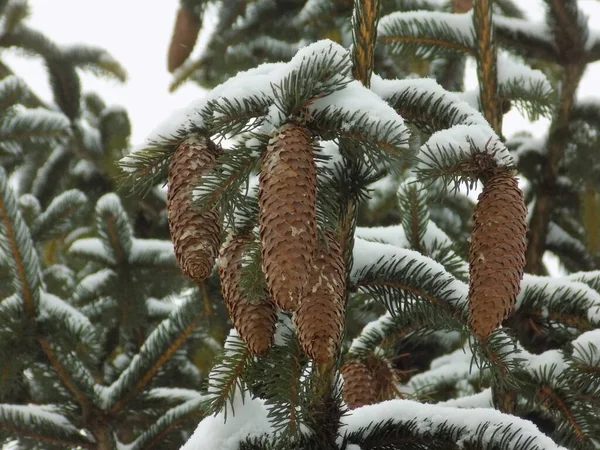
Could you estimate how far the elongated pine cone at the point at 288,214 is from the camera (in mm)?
1121

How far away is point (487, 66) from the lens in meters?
2.29

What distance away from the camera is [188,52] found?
4273 mm

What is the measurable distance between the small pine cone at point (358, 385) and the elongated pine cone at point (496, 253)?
2.22 ft

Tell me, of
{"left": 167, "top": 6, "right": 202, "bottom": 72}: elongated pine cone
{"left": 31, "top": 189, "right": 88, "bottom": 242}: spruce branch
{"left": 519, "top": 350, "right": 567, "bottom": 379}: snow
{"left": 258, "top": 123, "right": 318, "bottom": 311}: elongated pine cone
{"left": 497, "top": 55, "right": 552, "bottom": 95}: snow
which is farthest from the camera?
{"left": 167, "top": 6, "right": 202, "bottom": 72}: elongated pine cone

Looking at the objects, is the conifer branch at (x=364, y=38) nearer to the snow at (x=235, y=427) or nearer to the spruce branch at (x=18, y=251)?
the snow at (x=235, y=427)

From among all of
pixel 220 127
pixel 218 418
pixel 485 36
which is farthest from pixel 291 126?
pixel 485 36

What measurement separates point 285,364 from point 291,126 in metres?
0.41

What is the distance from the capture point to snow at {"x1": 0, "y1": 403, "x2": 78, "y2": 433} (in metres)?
2.39

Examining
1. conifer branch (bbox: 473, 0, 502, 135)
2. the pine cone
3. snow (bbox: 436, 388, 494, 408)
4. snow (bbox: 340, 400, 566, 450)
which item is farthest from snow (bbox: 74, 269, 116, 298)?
the pine cone

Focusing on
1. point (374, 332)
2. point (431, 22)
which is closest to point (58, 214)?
point (431, 22)

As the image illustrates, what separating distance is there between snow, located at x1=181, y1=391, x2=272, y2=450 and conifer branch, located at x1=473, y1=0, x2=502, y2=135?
3.88ft

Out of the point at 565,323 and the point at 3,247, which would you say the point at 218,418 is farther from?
the point at 3,247

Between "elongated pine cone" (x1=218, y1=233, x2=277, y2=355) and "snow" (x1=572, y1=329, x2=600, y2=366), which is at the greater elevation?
"snow" (x1=572, y1=329, x2=600, y2=366)

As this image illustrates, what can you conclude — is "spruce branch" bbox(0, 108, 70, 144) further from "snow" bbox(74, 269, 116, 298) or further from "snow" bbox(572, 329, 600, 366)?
"snow" bbox(572, 329, 600, 366)
